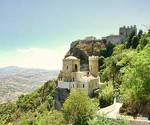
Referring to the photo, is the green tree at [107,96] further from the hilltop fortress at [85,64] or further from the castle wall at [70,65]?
the castle wall at [70,65]

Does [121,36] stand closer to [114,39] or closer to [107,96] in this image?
[114,39]

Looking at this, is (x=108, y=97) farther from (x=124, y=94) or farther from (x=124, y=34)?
(x=124, y=34)

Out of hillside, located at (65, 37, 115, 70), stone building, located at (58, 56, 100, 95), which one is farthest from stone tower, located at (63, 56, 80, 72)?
hillside, located at (65, 37, 115, 70)

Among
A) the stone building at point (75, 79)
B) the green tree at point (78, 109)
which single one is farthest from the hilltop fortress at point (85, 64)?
the green tree at point (78, 109)

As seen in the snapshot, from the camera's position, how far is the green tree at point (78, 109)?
34181 millimetres

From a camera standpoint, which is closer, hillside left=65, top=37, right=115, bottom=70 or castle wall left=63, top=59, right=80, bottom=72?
castle wall left=63, top=59, right=80, bottom=72

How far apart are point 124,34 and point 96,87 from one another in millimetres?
33835

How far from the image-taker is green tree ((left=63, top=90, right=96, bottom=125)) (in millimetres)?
34181

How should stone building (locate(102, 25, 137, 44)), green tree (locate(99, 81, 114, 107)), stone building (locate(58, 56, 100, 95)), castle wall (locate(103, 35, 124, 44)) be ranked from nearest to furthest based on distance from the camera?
1. green tree (locate(99, 81, 114, 107))
2. stone building (locate(58, 56, 100, 95))
3. castle wall (locate(103, 35, 124, 44))
4. stone building (locate(102, 25, 137, 44))

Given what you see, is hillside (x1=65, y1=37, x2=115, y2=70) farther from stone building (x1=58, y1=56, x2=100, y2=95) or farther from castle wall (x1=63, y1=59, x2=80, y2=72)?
stone building (x1=58, y1=56, x2=100, y2=95)

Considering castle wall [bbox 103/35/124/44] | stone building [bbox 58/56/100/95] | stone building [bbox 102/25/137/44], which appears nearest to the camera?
stone building [bbox 58/56/100/95]

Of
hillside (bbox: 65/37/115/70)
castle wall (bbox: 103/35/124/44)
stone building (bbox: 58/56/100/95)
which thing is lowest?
stone building (bbox: 58/56/100/95)

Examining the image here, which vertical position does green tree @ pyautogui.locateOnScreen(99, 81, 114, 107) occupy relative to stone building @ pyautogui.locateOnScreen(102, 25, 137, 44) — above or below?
below

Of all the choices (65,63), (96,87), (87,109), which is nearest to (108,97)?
(96,87)
